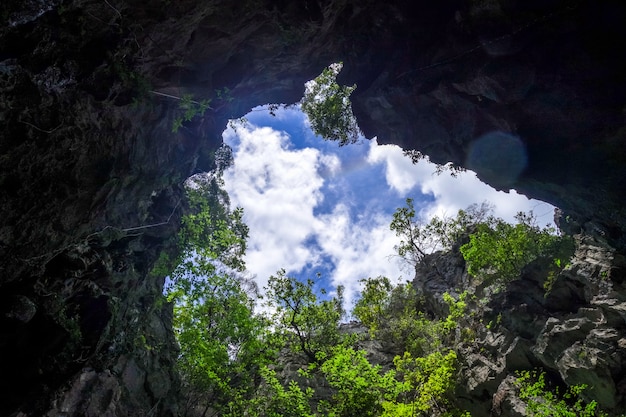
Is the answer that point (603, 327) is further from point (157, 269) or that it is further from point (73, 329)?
point (73, 329)

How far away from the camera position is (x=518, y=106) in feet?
47.4

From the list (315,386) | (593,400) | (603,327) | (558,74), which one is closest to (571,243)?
(603,327)

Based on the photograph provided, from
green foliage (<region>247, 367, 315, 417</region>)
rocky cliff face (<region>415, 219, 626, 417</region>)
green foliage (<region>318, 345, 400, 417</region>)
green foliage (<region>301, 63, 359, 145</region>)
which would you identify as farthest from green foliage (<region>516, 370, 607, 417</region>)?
green foliage (<region>301, 63, 359, 145</region>)

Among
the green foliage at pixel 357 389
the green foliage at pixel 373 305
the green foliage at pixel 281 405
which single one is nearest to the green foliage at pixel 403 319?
the green foliage at pixel 373 305

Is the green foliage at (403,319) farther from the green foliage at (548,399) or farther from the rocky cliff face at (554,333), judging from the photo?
the green foliage at (548,399)

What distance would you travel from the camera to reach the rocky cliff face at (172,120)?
9469 mm

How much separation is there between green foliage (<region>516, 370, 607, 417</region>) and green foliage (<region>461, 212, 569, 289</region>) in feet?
19.4

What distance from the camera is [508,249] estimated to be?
21219 mm

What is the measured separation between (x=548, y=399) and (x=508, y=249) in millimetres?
8420

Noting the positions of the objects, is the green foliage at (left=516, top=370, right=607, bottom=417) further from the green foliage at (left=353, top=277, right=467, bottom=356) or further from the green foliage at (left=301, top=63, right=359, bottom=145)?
the green foliage at (left=301, top=63, right=359, bottom=145)

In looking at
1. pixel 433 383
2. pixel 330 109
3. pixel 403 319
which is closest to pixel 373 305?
pixel 403 319

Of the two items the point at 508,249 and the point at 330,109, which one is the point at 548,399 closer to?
the point at 508,249

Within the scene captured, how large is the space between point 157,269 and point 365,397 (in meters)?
11.1

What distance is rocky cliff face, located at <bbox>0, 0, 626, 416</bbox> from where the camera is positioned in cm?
947
